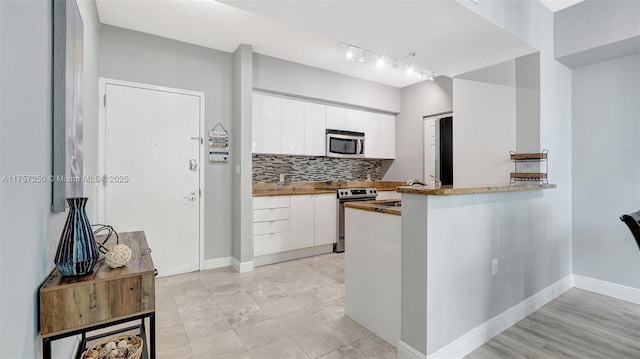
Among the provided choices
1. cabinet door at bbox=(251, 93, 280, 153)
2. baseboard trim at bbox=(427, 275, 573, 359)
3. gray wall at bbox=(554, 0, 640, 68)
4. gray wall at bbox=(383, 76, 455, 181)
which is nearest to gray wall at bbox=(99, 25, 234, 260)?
cabinet door at bbox=(251, 93, 280, 153)

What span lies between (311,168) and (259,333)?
9.80 ft

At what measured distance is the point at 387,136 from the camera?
5.35m

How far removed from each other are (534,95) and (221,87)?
3.35 m

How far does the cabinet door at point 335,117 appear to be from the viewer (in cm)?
462

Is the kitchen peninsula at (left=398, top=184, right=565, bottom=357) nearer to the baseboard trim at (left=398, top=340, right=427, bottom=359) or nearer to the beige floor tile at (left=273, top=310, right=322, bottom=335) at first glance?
the baseboard trim at (left=398, top=340, right=427, bottom=359)

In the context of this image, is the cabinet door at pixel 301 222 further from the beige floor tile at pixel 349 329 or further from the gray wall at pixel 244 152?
the beige floor tile at pixel 349 329

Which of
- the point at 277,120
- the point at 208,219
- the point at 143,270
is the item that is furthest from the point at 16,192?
the point at 277,120

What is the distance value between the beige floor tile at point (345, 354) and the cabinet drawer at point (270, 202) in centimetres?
215

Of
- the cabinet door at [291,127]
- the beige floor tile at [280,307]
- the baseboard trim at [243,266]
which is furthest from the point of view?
the cabinet door at [291,127]

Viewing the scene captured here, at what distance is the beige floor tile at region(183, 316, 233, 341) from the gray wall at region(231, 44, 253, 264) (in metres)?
1.19

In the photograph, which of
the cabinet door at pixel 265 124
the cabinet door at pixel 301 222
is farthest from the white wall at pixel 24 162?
the cabinet door at pixel 301 222

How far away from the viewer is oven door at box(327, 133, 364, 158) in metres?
4.60

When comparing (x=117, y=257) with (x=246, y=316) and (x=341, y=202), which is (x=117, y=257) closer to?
(x=246, y=316)

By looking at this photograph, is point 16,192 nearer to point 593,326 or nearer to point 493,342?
point 493,342
